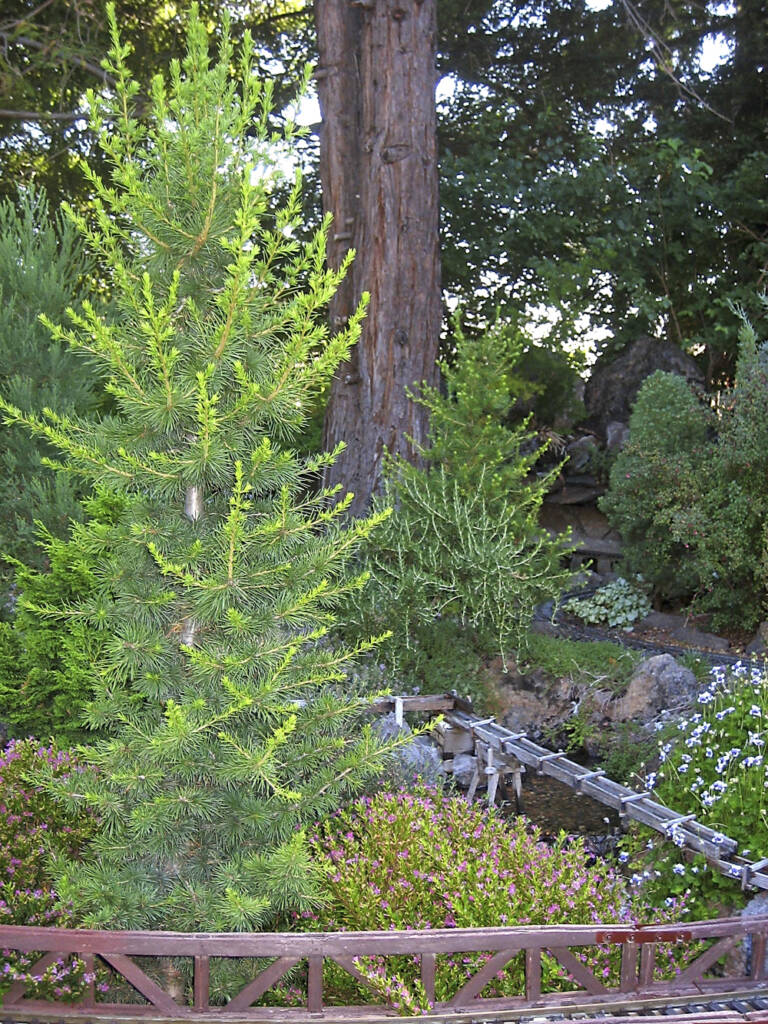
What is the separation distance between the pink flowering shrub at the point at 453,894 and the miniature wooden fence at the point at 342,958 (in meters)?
0.10

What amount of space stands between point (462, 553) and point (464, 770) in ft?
5.37

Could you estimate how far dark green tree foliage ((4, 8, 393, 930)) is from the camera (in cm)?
349

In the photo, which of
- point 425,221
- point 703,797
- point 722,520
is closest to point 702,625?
point 722,520

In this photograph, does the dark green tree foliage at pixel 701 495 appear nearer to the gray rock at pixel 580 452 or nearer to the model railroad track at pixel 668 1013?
the gray rock at pixel 580 452

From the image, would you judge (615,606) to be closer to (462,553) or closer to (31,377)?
(462,553)

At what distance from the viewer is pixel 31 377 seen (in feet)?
28.6

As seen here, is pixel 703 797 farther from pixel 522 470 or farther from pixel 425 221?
pixel 425 221

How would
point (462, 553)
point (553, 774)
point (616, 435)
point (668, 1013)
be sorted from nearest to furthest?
point (668, 1013)
point (553, 774)
point (462, 553)
point (616, 435)

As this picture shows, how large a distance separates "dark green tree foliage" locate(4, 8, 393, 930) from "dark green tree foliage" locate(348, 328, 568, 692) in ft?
10.6

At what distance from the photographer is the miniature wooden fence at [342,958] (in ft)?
11.0

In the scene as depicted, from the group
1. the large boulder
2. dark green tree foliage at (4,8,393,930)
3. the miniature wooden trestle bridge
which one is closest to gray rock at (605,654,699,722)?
the miniature wooden trestle bridge

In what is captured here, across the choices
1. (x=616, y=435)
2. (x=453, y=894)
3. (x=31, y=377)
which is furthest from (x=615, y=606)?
(x=453, y=894)

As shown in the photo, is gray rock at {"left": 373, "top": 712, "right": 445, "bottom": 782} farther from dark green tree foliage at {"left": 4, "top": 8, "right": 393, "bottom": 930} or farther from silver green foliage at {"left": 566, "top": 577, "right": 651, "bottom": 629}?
silver green foliage at {"left": 566, "top": 577, "right": 651, "bottom": 629}

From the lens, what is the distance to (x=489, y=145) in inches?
612
